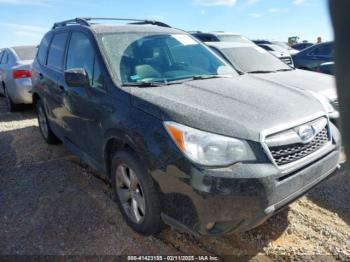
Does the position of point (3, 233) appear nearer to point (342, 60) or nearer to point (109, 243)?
point (109, 243)

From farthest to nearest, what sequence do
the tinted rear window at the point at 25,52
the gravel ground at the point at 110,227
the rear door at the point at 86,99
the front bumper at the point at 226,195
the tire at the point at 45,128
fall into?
the tinted rear window at the point at 25,52
the tire at the point at 45,128
the rear door at the point at 86,99
the gravel ground at the point at 110,227
the front bumper at the point at 226,195

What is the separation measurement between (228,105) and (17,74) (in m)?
6.15

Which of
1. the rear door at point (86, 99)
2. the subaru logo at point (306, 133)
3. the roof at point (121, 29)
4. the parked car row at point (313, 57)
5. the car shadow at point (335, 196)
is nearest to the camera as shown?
the subaru logo at point (306, 133)

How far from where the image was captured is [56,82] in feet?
13.1

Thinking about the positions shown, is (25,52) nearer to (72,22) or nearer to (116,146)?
(72,22)

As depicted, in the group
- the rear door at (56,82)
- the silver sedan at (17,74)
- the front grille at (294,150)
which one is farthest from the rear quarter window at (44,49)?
the front grille at (294,150)

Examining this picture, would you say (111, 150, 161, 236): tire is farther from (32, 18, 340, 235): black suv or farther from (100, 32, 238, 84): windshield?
(100, 32, 238, 84): windshield

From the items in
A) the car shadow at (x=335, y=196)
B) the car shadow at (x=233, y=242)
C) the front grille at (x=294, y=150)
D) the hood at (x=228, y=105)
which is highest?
the hood at (x=228, y=105)

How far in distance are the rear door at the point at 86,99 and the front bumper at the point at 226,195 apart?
1.10 m

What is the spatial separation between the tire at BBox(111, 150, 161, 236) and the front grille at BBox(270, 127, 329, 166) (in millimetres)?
924

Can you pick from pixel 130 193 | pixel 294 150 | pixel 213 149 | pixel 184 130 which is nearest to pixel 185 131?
pixel 184 130

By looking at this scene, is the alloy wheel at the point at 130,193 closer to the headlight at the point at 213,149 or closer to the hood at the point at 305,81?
the headlight at the point at 213,149

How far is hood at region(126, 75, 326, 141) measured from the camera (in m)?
2.18

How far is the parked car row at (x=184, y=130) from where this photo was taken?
2.07m
